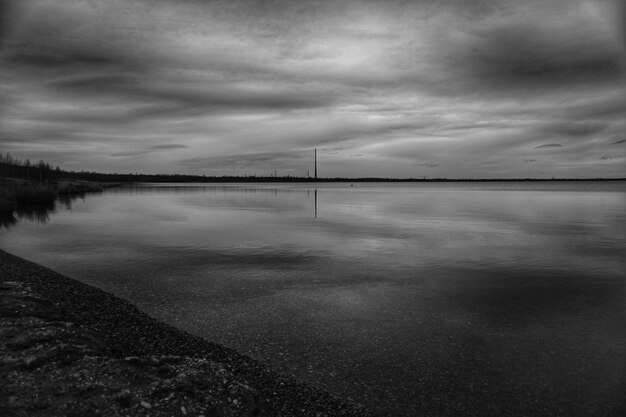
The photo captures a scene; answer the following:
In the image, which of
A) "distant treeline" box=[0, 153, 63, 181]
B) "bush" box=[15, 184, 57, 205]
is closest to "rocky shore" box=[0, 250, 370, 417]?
"bush" box=[15, 184, 57, 205]

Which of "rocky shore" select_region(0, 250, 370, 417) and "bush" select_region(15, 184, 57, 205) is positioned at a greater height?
"bush" select_region(15, 184, 57, 205)

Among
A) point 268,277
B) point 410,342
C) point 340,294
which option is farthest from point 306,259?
point 410,342

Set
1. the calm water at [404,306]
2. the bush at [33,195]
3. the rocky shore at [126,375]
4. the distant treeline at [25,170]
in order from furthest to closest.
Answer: the distant treeline at [25,170], the bush at [33,195], the calm water at [404,306], the rocky shore at [126,375]

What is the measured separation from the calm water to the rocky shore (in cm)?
70

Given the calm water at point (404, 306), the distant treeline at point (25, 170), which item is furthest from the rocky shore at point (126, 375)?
the distant treeline at point (25, 170)

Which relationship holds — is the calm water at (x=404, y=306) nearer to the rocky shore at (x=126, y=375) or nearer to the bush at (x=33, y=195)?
the rocky shore at (x=126, y=375)

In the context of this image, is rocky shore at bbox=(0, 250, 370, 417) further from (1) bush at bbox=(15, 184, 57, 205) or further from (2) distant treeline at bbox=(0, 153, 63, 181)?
(2) distant treeline at bbox=(0, 153, 63, 181)

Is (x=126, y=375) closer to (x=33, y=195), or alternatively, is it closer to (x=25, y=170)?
(x=33, y=195)

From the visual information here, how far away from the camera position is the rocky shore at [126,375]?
17.1 feet

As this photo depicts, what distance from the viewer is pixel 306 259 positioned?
17125 mm

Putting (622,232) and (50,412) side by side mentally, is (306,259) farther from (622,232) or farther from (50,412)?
(622,232)

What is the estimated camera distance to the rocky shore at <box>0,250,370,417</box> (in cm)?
521

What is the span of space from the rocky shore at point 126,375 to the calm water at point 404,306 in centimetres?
70

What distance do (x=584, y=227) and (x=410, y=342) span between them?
1051 inches
